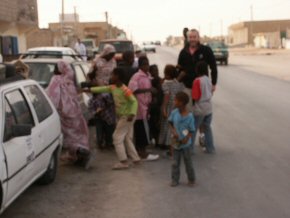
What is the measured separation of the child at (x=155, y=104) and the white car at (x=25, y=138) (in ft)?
6.57

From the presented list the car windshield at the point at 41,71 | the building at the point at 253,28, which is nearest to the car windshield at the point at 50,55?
the car windshield at the point at 41,71

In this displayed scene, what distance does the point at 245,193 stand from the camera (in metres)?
6.55

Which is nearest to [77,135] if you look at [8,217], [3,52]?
[8,217]

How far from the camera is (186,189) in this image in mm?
6805

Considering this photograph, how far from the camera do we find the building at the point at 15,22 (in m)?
26.5

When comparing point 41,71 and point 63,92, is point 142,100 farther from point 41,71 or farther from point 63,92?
point 41,71

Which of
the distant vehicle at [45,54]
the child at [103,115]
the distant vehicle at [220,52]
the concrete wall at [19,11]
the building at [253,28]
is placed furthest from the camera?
the building at [253,28]

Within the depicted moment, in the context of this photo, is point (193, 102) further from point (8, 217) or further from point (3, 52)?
point (3, 52)

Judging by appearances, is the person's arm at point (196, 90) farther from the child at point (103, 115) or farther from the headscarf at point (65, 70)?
the headscarf at point (65, 70)

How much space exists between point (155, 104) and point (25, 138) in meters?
3.53

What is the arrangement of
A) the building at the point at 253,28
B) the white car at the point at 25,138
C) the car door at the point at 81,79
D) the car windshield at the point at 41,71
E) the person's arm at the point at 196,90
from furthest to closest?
the building at the point at 253,28
the car windshield at the point at 41,71
the car door at the point at 81,79
the person's arm at the point at 196,90
the white car at the point at 25,138

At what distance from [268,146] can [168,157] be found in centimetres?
184

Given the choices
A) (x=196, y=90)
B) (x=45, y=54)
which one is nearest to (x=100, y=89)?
(x=196, y=90)

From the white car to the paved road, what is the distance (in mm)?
386
